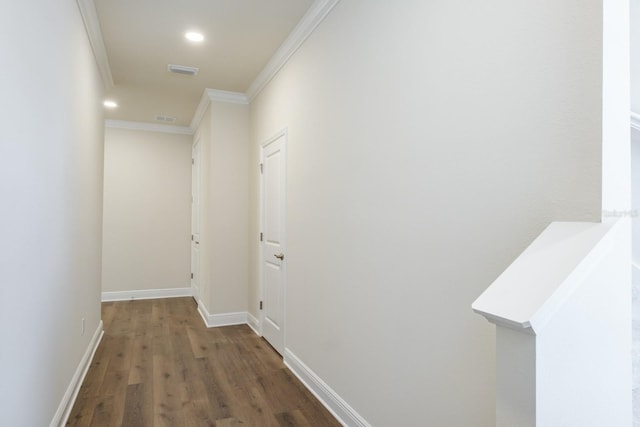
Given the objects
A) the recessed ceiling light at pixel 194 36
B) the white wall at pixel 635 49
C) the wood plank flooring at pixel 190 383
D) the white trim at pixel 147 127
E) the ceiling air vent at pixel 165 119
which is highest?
the recessed ceiling light at pixel 194 36

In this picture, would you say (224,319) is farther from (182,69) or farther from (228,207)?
(182,69)

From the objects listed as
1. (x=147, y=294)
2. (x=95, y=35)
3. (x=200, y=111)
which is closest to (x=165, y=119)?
(x=200, y=111)

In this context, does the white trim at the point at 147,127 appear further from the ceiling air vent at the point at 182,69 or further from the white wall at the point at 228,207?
the ceiling air vent at the point at 182,69

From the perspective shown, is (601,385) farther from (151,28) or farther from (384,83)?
(151,28)

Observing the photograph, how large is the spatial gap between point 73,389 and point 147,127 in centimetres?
446

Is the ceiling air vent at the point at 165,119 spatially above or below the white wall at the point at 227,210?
above

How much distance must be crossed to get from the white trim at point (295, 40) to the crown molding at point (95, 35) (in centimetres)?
142

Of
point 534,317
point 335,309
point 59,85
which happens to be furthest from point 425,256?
point 59,85

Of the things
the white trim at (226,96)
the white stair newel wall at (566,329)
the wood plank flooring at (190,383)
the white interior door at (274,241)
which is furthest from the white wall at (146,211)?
the white stair newel wall at (566,329)

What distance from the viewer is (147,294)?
6.10 metres

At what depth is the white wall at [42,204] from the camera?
4.70 feet

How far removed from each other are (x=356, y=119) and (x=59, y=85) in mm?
1671

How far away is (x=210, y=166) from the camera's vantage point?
4.69 metres

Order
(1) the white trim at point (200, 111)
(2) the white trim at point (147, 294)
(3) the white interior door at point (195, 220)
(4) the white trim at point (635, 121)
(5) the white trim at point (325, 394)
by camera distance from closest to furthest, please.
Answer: (4) the white trim at point (635, 121), (5) the white trim at point (325, 394), (1) the white trim at point (200, 111), (3) the white interior door at point (195, 220), (2) the white trim at point (147, 294)
